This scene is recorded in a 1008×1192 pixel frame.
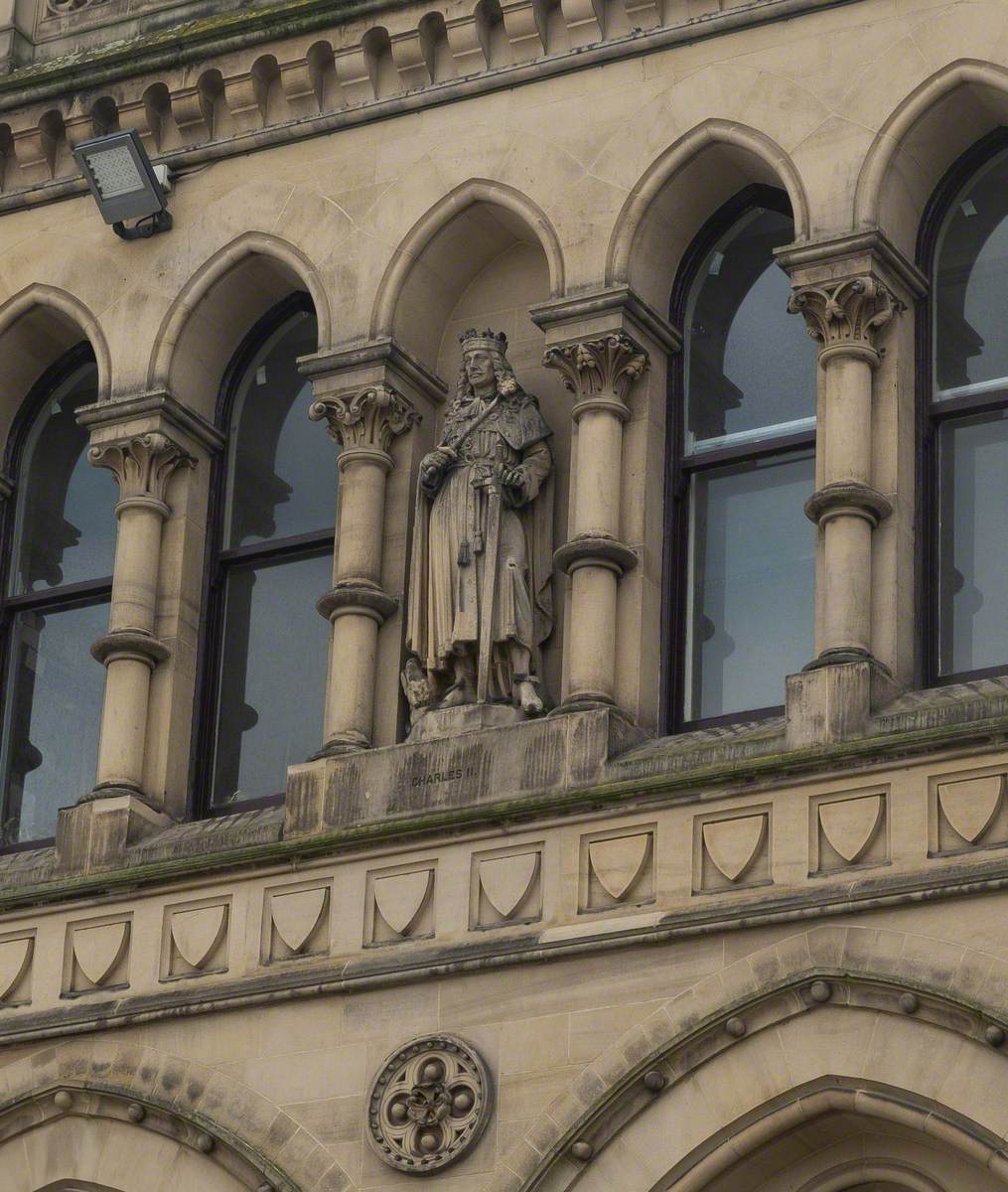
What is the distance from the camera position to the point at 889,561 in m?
18.2

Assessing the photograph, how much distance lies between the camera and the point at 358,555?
63.8 feet

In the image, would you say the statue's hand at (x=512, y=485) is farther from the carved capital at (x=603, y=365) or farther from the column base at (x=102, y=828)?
the column base at (x=102, y=828)

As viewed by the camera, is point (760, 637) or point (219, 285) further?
point (219, 285)

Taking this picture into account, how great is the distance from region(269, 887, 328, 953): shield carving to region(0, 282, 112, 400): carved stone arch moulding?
3.56 m

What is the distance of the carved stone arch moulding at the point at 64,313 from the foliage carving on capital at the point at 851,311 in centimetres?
430

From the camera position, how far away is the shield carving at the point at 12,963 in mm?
19344

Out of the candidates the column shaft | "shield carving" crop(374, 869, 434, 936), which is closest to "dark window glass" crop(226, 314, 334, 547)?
the column shaft

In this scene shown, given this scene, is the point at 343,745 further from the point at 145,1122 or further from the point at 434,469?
the point at 145,1122

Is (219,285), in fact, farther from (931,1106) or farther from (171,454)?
(931,1106)

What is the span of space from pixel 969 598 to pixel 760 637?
1.12m

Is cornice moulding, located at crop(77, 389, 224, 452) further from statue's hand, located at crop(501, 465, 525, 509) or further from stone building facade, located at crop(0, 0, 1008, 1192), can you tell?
statue's hand, located at crop(501, 465, 525, 509)

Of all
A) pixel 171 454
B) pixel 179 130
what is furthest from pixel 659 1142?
pixel 179 130

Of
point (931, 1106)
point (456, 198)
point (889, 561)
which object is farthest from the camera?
point (456, 198)

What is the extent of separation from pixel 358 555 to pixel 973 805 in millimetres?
3942
